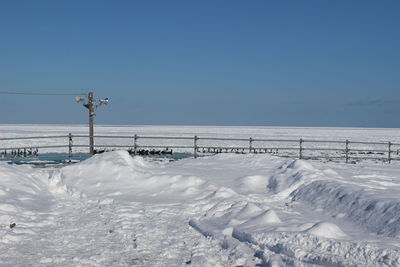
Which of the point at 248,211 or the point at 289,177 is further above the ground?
the point at 289,177

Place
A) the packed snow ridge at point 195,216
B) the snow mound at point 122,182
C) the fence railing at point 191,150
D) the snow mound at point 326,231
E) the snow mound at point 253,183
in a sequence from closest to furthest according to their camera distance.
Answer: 1. the packed snow ridge at point 195,216
2. the snow mound at point 326,231
3. the snow mound at point 122,182
4. the snow mound at point 253,183
5. the fence railing at point 191,150

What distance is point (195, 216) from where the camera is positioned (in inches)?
292

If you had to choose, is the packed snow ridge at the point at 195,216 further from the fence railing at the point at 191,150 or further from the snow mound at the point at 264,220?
the fence railing at the point at 191,150

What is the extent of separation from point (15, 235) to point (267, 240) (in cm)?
341

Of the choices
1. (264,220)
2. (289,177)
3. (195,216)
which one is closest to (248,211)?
(264,220)

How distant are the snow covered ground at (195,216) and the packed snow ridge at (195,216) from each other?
2cm

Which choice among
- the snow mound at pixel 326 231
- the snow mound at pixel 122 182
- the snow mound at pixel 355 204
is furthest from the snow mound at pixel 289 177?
the snow mound at pixel 326 231

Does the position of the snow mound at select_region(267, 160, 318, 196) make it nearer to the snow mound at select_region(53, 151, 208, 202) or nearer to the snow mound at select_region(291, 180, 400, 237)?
the snow mound at select_region(291, 180, 400, 237)

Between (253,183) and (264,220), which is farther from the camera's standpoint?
(253,183)

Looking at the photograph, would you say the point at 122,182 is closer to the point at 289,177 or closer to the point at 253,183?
the point at 253,183

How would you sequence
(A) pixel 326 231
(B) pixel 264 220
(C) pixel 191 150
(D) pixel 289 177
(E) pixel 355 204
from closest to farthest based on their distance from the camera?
1. (A) pixel 326 231
2. (B) pixel 264 220
3. (E) pixel 355 204
4. (D) pixel 289 177
5. (C) pixel 191 150

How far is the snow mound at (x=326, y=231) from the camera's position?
213 inches

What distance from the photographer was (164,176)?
33.5ft

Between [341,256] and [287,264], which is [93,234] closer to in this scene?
[287,264]
